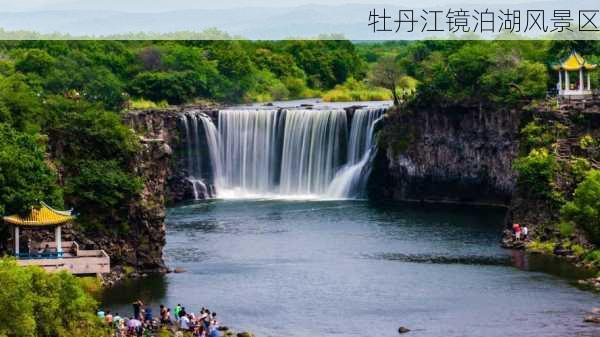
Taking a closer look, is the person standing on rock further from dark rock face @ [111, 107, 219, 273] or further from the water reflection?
the water reflection

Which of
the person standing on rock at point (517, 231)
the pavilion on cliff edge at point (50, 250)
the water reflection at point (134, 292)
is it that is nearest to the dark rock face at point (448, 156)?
the person standing on rock at point (517, 231)

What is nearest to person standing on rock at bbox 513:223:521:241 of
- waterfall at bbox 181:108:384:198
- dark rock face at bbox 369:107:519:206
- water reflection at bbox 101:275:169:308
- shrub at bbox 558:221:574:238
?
shrub at bbox 558:221:574:238

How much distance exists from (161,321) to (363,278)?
16.7m

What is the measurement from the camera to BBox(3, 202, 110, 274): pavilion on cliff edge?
90.9 metres

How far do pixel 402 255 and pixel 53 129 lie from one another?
24049mm

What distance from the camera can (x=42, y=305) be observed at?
2933 inches

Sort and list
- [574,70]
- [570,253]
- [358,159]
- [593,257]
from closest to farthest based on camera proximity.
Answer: [593,257]
[570,253]
[574,70]
[358,159]

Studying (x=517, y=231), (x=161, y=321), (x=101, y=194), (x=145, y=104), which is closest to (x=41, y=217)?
(x=101, y=194)

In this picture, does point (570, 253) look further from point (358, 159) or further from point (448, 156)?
point (358, 159)

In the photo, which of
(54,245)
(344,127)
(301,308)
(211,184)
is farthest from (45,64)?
(301,308)

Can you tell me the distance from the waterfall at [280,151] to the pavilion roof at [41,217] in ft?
174

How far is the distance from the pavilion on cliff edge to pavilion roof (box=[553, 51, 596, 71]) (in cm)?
4503

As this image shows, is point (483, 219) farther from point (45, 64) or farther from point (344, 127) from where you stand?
point (45, 64)

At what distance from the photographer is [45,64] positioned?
5758 inches
